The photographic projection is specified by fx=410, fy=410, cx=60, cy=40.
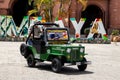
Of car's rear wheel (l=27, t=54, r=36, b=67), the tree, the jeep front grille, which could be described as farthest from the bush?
the jeep front grille

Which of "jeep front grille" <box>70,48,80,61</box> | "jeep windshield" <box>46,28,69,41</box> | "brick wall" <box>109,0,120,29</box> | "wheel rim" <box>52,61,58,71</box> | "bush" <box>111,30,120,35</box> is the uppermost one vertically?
"brick wall" <box>109,0,120,29</box>

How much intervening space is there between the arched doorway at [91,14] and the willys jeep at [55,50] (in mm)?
28303

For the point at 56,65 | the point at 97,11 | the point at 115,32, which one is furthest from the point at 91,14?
the point at 56,65

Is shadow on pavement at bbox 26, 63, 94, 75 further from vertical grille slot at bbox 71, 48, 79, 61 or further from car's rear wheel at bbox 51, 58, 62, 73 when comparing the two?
vertical grille slot at bbox 71, 48, 79, 61

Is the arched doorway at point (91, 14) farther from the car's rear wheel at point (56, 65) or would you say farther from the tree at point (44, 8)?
the car's rear wheel at point (56, 65)

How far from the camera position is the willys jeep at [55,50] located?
1539cm

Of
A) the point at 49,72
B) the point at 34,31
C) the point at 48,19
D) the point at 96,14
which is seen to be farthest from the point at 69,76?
the point at 96,14

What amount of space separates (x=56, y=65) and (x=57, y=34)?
5.34 feet

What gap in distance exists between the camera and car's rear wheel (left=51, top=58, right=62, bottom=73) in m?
15.2

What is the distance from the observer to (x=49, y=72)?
603 inches

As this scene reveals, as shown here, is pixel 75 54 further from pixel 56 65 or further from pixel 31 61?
pixel 31 61

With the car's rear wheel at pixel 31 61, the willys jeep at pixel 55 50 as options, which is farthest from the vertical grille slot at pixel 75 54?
the car's rear wheel at pixel 31 61

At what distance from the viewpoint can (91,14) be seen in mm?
46000

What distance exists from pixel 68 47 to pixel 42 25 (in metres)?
2.36
